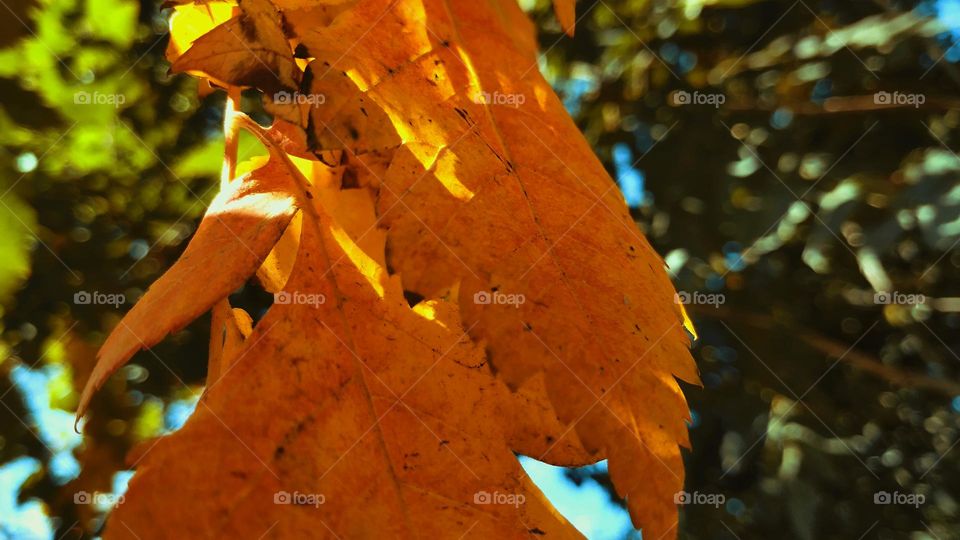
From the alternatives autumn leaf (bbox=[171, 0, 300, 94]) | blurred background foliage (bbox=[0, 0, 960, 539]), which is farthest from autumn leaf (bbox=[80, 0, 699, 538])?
blurred background foliage (bbox=[0, 0, 960, 539])

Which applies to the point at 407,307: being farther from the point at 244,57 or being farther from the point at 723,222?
the point at 723,222

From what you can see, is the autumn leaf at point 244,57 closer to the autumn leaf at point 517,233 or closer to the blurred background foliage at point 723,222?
the autumn leaf at point 517,233

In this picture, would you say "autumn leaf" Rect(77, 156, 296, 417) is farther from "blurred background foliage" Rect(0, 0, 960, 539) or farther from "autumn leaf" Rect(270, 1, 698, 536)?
"blurred background foliage" Rect(0, 0, 960, 539)

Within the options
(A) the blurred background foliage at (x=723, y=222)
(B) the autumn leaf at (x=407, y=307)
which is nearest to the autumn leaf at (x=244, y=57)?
(B) the autumn leaf at (x=407, y=307)

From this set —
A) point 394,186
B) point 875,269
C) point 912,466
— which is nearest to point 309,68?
point 394,186

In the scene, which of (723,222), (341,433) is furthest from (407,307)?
(723,222)

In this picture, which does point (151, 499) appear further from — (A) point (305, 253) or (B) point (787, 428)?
(B) point (787, 428)
